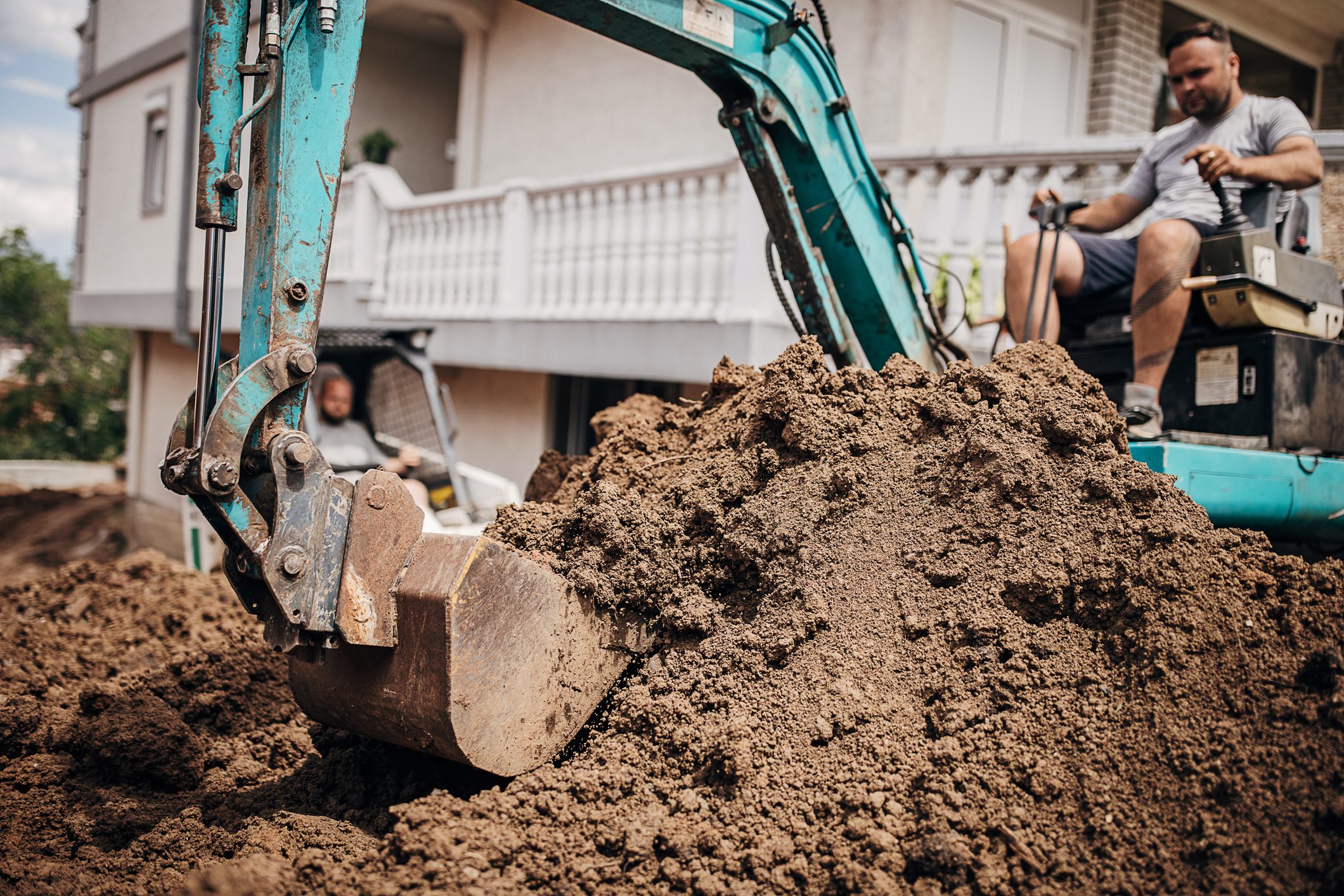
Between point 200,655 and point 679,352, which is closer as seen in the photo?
point 200,655

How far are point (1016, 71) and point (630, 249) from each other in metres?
3.94

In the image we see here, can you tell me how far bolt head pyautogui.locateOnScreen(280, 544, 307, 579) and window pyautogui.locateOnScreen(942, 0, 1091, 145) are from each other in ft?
24.1

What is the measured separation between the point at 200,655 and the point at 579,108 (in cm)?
854

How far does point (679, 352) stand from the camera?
7316 mm

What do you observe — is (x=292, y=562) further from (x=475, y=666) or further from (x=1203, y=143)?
(x=1203, y=143)

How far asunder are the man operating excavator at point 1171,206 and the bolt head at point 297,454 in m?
2.69

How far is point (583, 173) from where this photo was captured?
433 inches

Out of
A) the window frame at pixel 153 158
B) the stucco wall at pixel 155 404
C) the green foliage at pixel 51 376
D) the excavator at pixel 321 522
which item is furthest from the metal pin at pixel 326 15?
the green foliage at pixel 51 376

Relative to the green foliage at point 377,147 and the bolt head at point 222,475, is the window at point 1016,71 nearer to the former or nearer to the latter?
the green foliage at point 377,147

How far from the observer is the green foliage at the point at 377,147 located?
12516mm

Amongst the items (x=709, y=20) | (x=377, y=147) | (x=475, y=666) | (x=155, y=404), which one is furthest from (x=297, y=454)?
(x=155, y=404)

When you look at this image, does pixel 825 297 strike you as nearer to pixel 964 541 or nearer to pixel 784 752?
pixel 964 541

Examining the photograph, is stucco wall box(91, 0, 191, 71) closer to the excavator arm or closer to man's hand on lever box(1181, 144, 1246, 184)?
the excavator arm

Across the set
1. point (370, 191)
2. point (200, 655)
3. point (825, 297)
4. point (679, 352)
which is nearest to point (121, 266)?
point (370, 191)
